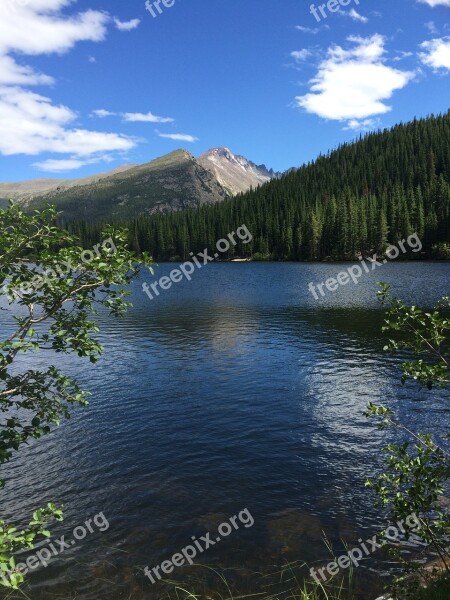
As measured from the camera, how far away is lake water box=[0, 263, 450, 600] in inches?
494

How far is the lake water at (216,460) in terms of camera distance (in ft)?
41.2

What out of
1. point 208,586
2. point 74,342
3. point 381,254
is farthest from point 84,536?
point 381,254

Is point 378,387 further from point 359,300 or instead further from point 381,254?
point 381,254

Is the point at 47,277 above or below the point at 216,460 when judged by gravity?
above

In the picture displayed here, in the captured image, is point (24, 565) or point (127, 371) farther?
point (127, 371)

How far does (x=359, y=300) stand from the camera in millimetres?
66438

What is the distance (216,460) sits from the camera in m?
18.6

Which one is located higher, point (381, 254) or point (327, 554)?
point (381, 254)

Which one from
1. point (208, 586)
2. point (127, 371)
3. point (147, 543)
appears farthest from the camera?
point (127, 371)

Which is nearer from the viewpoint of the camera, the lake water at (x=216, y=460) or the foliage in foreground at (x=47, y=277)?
the foliage in foreground at (x=47, y=277)

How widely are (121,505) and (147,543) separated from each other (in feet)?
8.00

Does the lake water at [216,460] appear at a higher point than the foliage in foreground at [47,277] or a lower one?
lower

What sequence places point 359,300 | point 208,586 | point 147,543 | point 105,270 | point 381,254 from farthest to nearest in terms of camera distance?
1. point 381,254
2. point 359,300
3. point 147,543
4. point 208,586
5. point 105,270

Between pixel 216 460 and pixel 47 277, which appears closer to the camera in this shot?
pixel 47 277
